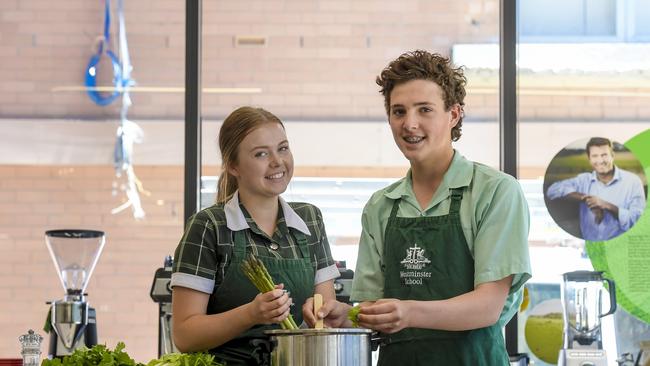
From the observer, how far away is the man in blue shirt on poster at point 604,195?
524cm

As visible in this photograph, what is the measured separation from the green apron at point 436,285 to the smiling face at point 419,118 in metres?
0.13

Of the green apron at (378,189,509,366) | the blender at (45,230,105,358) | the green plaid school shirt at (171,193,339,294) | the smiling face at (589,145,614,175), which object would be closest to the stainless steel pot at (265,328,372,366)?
the green apron at (378,189,509,366)

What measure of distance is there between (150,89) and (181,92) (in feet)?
0.50

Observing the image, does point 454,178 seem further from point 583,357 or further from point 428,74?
point 583,357

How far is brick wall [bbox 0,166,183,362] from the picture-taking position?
5.31m

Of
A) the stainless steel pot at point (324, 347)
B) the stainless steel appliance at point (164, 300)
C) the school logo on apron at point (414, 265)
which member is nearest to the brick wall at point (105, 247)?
the stainless steel appliance at point (164, 300)

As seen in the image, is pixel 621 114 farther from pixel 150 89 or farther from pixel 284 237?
pixel 284 237

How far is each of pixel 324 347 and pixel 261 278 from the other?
0.28 metres

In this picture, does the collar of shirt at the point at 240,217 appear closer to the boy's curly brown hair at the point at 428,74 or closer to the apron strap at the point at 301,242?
the apron strap at the point at 301,242

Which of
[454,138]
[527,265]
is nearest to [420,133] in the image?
[454,138]

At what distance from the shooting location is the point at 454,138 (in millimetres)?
2602

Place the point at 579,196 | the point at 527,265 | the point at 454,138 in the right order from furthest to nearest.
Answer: the point at 579,196 < the point at 454,138 < the point at 527,265

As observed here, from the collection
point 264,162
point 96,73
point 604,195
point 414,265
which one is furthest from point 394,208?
point 96,73

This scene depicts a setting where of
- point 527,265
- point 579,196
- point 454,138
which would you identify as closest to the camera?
point 527,265
